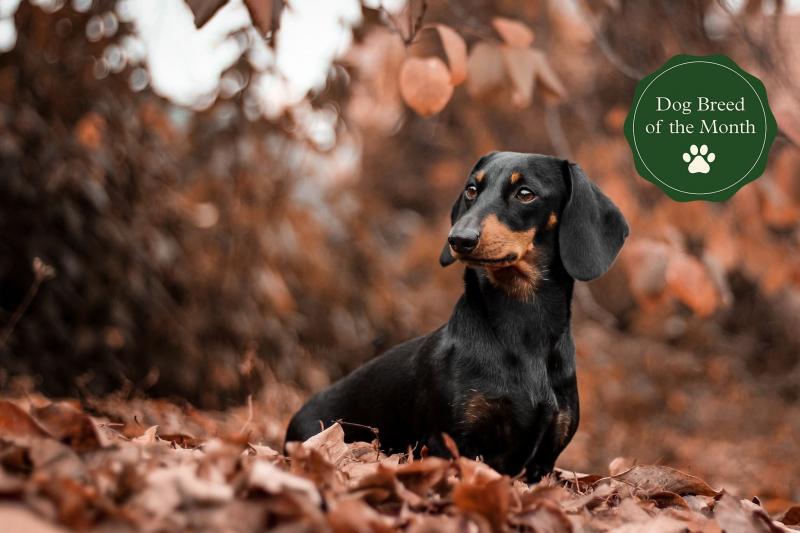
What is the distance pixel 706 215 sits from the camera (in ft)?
16.2

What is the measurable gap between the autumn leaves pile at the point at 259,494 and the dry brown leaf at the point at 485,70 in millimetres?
1447

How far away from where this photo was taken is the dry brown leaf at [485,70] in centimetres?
306

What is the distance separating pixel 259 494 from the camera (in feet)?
5.45

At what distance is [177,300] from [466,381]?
11.6 feet

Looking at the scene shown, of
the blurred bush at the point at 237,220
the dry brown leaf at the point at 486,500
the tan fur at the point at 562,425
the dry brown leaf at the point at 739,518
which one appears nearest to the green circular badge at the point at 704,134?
the blurred bush at the point at 237,220

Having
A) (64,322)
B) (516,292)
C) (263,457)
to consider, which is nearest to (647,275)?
(516,292)

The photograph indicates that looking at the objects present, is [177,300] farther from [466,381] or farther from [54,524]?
[54,524]

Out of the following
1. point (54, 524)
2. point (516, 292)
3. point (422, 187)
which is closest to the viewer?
point (54, 524)

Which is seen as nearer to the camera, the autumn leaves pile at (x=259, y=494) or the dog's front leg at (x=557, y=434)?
the autumn leaves pile at (x=259, y=494)

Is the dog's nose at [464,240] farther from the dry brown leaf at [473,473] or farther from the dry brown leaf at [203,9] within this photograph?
the dry brown leaf at [203,9]

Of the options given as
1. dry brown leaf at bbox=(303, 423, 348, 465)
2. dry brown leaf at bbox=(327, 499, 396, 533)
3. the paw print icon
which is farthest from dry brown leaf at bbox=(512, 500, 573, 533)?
the paw print icon

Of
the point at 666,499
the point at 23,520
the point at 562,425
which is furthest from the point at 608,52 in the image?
the point at 23,520

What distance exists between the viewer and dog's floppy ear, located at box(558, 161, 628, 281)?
2.81 metres

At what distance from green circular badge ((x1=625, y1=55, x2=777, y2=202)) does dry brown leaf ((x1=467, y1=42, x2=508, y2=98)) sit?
99 cm
